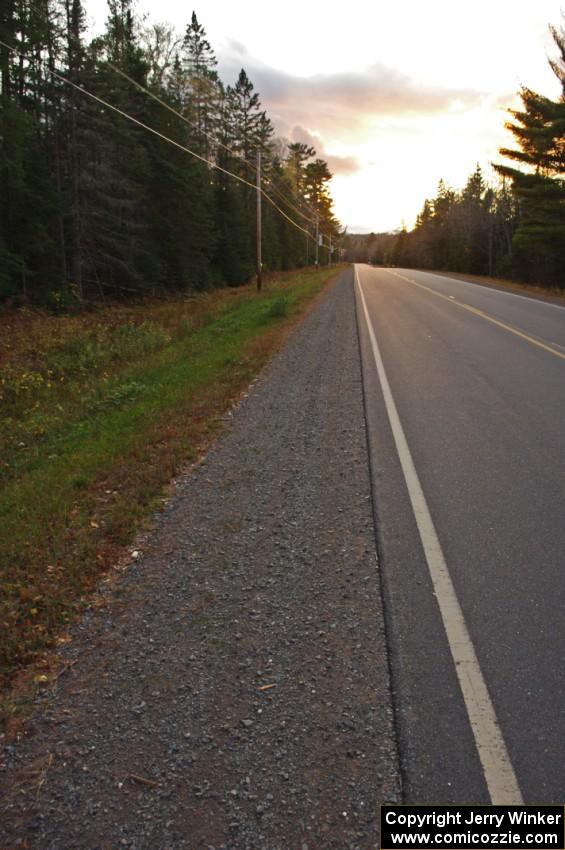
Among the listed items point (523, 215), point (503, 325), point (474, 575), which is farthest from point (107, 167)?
point (523, 215)

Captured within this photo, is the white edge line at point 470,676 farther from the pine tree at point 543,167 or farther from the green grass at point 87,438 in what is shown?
the pine tree at point 543,167

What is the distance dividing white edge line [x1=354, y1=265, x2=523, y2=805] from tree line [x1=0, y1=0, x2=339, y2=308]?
13336 mm

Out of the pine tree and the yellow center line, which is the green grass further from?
the pine tree

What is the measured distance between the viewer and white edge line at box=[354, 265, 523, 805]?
7.80ft

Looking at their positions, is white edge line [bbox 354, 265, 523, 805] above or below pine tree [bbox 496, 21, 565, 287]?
below

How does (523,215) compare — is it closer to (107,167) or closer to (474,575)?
(107,167)

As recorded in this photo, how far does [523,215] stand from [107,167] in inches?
1406

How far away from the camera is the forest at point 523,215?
96.4 feet

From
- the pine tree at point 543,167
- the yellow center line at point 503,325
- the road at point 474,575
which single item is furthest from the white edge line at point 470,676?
the pine tree at point 543,167

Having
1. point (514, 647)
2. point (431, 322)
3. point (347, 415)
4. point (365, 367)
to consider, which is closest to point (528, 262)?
point (431, 322)

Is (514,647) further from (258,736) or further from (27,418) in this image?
(27,418)

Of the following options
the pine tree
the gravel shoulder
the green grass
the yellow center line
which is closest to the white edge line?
the gravel shoulder

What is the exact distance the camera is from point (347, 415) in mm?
7555

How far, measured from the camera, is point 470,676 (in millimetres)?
2961
